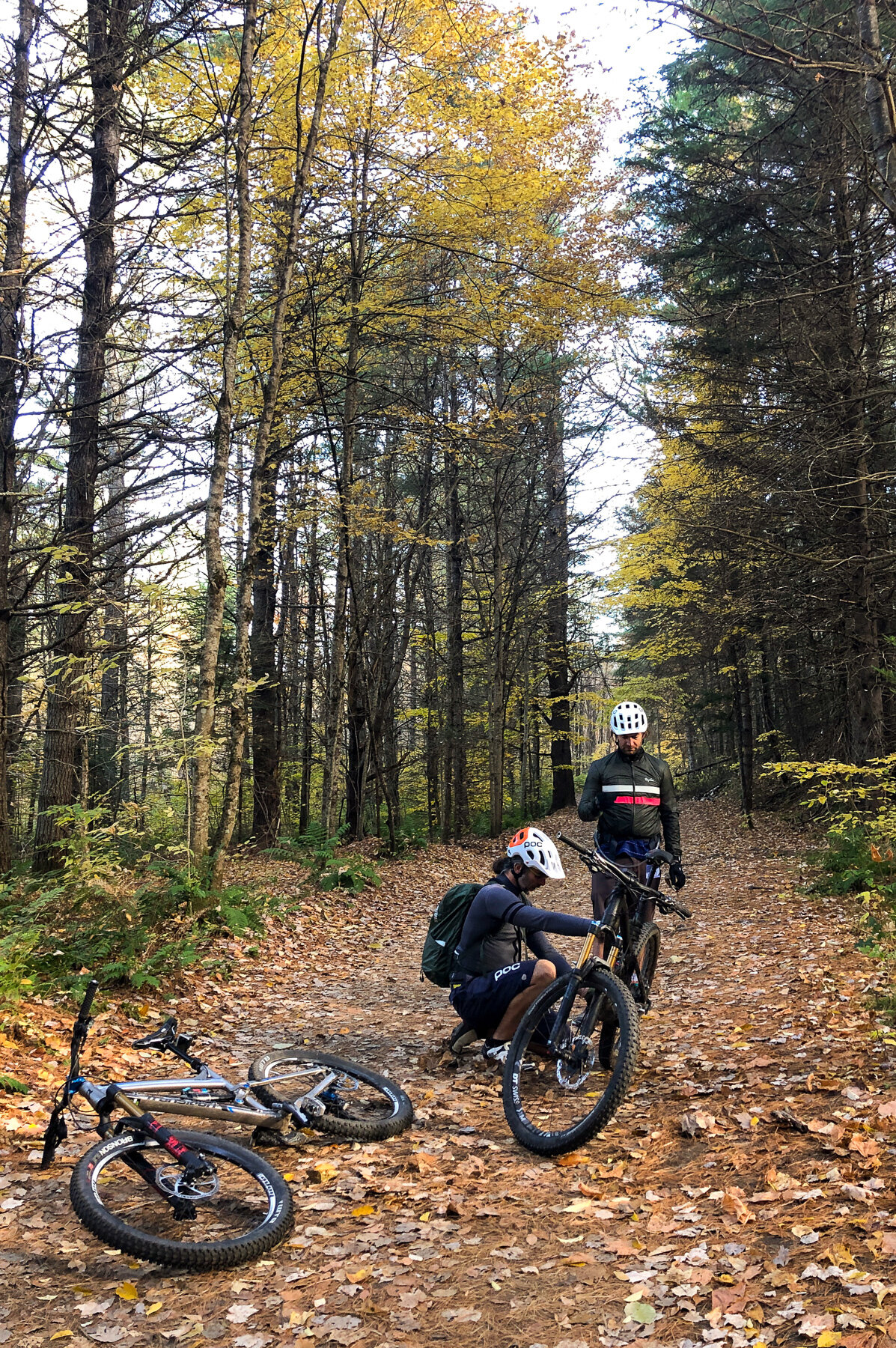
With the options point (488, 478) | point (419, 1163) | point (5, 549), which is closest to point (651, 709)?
point (488, 478)

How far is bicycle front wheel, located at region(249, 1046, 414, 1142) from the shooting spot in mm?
4582

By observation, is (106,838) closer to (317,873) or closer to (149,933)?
(149,933)

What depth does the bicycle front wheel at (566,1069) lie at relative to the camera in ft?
13.5

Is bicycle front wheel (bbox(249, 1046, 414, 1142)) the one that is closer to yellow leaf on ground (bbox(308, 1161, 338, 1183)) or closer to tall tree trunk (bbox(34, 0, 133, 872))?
yellow leaf on ground (bbox(308, 1161, 338, 1183))

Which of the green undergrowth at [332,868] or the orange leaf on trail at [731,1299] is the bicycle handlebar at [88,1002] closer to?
the orange leaf on trail at [731,1299]

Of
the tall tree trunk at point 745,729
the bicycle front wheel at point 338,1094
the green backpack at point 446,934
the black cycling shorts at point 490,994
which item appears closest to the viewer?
the bicycle front wheel at point 338,1094

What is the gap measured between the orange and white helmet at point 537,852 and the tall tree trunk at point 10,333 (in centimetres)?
611

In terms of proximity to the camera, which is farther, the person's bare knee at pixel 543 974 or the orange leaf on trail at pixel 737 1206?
the person's bare knee at pixel 543 974

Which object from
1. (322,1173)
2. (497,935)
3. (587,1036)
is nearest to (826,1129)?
(587,1036)

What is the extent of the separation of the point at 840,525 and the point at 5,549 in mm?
10513

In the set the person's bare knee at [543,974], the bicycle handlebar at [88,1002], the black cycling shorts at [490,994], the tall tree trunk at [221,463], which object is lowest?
the black cycling shorts at [490,994]

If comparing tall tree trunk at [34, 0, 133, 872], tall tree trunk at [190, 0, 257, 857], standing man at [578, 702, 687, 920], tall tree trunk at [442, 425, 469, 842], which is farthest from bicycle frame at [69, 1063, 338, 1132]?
tall tree trunk at [442, 425, 469, 842]

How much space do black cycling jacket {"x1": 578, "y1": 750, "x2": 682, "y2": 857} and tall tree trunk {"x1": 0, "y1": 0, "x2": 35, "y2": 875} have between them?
20.5ft

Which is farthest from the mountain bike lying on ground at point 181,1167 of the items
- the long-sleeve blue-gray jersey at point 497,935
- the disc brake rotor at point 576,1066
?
the long-sleeve blue-gray jersey at point 497,935
